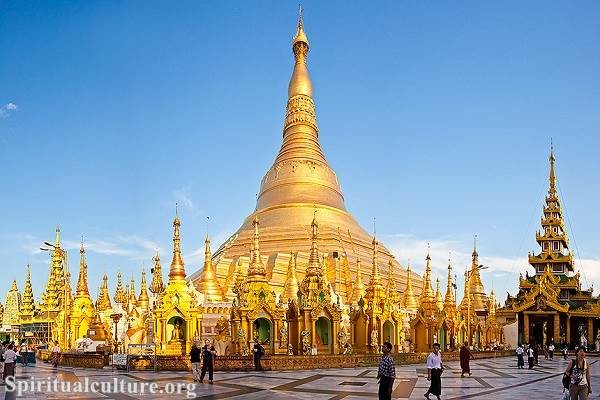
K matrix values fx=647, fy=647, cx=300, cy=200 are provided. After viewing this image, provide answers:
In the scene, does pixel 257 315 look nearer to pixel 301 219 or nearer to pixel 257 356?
pixel 257 356

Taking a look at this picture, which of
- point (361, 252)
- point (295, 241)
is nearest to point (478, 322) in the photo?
point (361, 252)

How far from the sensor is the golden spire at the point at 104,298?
5943cm

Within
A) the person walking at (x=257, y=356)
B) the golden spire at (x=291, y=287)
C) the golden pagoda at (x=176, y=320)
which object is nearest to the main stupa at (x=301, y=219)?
the golden spire at (x=291, y=287)

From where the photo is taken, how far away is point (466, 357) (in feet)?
87.2

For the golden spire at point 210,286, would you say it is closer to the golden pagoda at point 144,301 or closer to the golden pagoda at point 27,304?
the golden pagoda at point 144,301

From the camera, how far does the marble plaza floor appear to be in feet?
59.6

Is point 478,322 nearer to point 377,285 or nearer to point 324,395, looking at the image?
point 377,285

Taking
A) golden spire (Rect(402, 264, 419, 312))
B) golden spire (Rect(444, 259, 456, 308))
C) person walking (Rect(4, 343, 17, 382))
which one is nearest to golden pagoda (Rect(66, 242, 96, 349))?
golden spire (Rect(402, 264, 419, 312))

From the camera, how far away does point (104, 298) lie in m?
60.8

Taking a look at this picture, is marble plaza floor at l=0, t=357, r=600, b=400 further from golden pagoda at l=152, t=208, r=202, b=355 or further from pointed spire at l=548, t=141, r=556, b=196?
pointed spire at l=548, t=141, r=556, b=196

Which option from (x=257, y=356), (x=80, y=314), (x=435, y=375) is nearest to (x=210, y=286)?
(x=80, y=314)

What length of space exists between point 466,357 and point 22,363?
25809 millimetres

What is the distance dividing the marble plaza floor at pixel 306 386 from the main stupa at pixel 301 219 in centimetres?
2360

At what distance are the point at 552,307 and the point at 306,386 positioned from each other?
47.8 m
